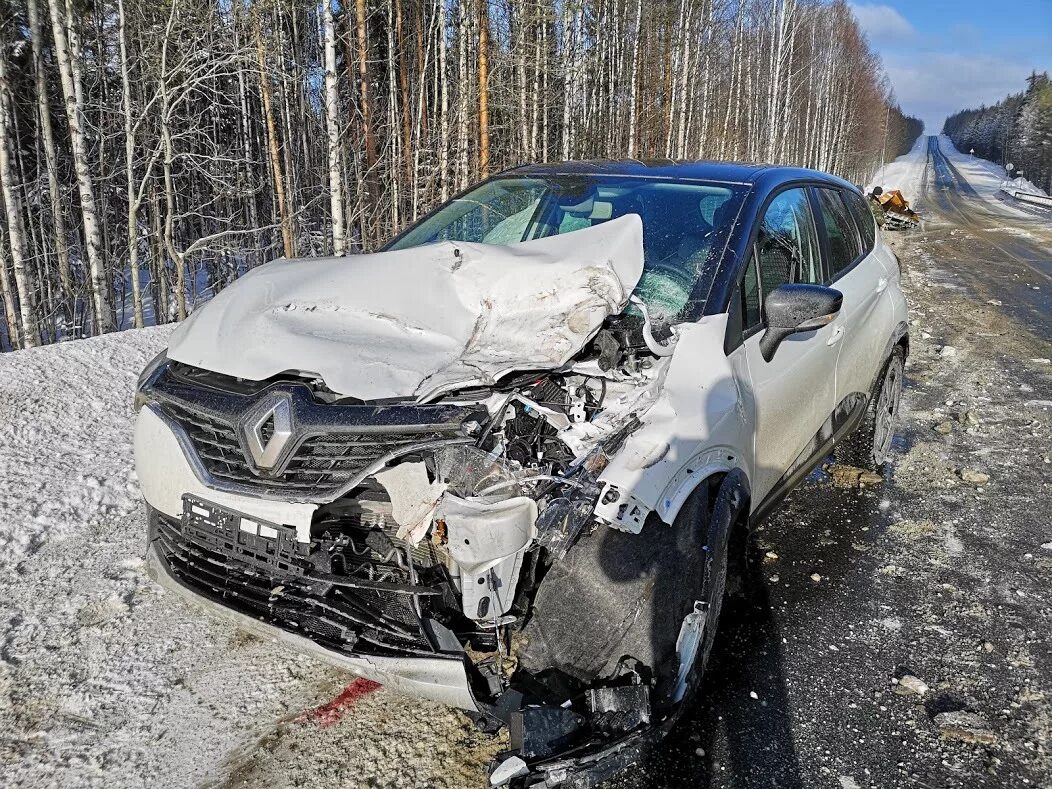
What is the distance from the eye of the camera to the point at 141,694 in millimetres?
2359

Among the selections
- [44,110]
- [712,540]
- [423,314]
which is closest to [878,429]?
[712,540]

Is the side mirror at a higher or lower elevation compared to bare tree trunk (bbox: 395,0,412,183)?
lower

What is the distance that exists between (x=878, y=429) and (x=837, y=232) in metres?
1.40

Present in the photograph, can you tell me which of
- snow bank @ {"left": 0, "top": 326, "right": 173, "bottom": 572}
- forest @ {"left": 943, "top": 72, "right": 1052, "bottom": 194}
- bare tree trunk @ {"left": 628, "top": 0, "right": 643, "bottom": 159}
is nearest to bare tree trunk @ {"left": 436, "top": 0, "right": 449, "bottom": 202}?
bare tree trunk @ {"left": 628, "top": 0, "right": 643, "bottom": 159}

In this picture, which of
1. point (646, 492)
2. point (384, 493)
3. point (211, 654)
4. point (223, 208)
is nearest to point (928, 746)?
point (646, 492)

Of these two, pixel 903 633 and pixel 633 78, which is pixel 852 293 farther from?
pixel 633 78

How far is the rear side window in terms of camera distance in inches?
172

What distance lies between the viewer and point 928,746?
2.21 m

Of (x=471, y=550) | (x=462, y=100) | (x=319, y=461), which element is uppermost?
(x=462, y=100)

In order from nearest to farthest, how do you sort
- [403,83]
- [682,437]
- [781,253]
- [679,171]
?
[682,437]
[781,253]
[679,171]
[403,83]

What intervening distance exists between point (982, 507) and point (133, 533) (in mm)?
4531

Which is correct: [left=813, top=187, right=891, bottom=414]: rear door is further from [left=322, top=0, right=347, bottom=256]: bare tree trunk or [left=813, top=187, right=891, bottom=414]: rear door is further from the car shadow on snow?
[left=322, top=0, right=347, bottom=256]: bare tree trunk

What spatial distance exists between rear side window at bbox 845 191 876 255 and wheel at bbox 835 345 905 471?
0.73 metres

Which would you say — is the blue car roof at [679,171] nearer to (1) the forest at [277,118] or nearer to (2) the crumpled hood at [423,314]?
(2) the crumpled hood at [423,314]
